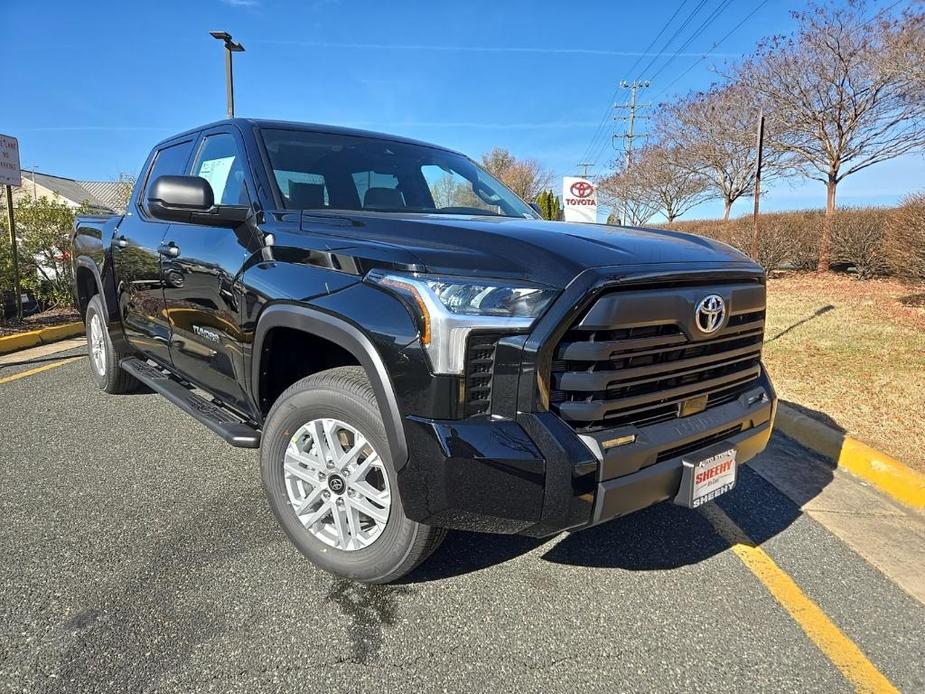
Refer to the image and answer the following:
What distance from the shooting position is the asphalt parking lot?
77.1 inches

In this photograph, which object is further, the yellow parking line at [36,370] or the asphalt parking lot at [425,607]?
the yellow parking line at [36,370]

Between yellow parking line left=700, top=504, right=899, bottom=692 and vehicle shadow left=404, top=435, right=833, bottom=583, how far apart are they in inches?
2.7

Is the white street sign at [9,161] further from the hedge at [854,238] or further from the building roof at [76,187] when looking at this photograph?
the building roof at [76,187]

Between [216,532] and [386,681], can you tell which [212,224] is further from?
[386,681]

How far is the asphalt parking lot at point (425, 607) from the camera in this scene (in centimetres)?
196

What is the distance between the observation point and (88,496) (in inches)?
124

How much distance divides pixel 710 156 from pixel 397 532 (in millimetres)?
23345

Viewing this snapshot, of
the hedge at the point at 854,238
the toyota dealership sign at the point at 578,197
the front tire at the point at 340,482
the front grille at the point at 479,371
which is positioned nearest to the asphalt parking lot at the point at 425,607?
the front tire at the point at 340,482

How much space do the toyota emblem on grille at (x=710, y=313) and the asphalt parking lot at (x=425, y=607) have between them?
3.63ft

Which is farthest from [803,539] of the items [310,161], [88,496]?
[88,496]

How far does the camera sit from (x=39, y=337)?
743 cm

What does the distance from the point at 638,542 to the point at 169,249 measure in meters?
2.93

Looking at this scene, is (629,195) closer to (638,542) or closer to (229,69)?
(229,69)

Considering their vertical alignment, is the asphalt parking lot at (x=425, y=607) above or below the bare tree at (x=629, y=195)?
below
